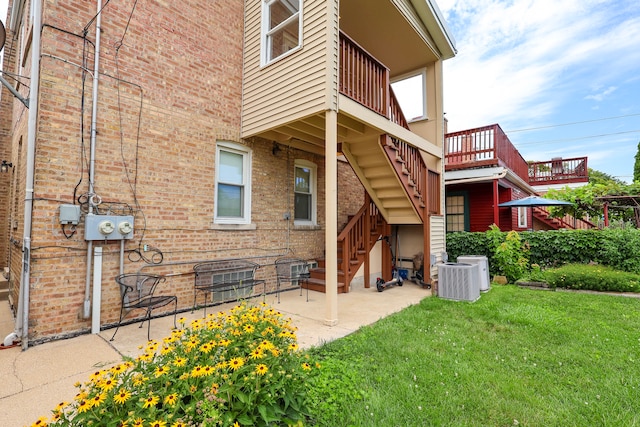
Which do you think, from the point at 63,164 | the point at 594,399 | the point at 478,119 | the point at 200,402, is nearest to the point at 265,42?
the point at 63,164

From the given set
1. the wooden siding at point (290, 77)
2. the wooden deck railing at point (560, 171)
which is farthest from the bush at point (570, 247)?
the wooden deck railing at point (560, 171)

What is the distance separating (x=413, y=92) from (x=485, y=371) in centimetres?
791

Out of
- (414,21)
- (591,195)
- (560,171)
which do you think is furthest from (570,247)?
(560,171)

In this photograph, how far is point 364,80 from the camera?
573cm

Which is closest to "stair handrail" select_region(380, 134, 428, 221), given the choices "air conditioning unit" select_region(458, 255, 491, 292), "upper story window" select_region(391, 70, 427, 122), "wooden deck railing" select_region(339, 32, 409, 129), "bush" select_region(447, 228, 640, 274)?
"wooden deck railing" select_region(339, 32, 409, 129)

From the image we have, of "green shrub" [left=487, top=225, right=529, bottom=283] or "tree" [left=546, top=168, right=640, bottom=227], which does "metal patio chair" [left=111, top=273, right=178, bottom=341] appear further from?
"tree" [left=546, top=168, right=640, bottom=227]

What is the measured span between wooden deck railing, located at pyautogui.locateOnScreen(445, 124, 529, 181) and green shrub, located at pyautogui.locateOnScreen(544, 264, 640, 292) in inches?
159

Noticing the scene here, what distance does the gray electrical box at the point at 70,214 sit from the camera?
4.02m

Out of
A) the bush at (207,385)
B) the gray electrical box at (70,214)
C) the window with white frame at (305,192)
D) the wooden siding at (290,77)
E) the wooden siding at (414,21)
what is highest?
the wooden siding at (414,21)

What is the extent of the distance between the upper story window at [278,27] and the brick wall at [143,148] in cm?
69

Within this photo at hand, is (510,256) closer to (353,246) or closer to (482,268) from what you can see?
(482,268)

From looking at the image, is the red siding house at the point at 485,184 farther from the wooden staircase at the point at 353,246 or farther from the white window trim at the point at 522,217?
the wooden staircase at the point at 353,246

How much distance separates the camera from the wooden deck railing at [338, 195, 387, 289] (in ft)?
22.4

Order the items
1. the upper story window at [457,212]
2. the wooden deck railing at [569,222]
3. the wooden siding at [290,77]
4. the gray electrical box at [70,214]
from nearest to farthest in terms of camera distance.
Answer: the gray electrical box at [70,214], the wooden siding at [290,77], the upper story window at [457,212], the wooden deck railing at [569,222]
